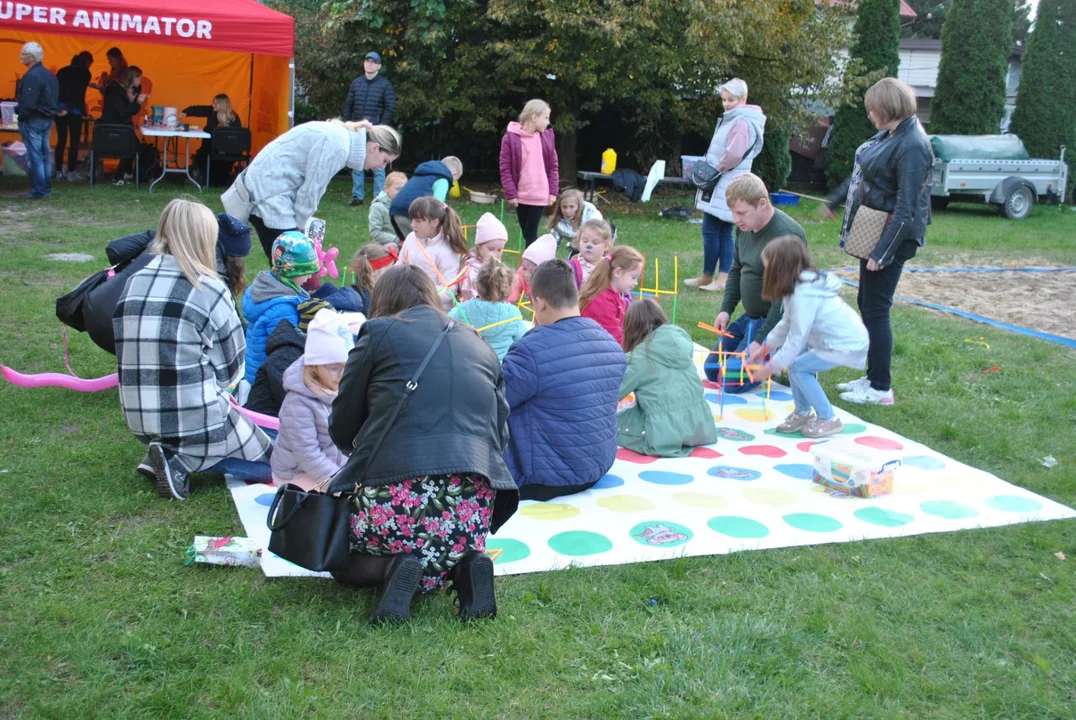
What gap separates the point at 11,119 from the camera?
44.9ft

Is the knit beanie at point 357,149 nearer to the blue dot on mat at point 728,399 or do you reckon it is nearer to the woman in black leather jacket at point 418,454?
the blue dot on mat at point 728,399

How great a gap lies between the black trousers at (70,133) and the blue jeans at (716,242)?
9664 mm

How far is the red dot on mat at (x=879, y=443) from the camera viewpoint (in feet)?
17.3

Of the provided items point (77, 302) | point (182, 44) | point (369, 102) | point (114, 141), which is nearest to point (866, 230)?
point (77, 302)

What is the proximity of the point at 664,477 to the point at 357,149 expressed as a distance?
108 inches

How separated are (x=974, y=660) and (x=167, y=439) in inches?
125

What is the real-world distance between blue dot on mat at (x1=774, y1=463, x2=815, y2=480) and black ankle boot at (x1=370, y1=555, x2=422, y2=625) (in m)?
2.35

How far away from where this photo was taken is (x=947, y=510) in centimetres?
439

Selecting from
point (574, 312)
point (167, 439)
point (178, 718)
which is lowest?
point (178, 718)

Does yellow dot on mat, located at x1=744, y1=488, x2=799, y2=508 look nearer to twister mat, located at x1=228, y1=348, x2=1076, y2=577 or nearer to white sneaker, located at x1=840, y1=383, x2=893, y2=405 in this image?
twister mat, located at x1=228, y1=348, x2=1076, y2=577

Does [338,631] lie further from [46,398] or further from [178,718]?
[46,398]

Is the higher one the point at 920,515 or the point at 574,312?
the point at 574,312

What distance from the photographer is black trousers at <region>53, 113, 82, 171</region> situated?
1394 cm

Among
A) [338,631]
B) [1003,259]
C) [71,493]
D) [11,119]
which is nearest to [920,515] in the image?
[338,631]
